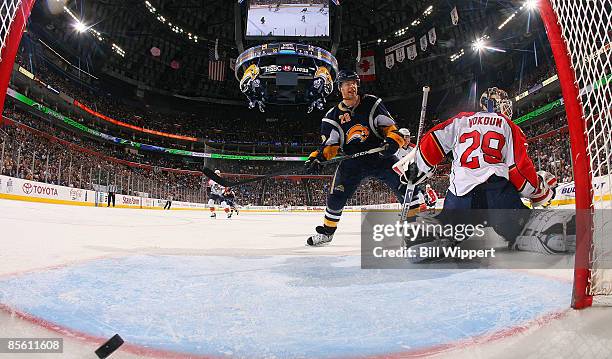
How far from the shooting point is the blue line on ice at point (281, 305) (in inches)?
32.1

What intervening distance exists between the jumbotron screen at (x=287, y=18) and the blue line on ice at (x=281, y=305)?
387 inches

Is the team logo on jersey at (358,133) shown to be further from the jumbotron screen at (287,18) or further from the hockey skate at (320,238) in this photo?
the jumbotron screen at (287,18)

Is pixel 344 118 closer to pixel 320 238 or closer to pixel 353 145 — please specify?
pixel 353 145

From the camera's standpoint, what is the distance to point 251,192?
79.2ft

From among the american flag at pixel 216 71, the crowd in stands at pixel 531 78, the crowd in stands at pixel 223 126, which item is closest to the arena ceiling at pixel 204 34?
the american flag at pixel 216 71

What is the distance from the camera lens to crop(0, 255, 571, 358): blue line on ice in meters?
0.81

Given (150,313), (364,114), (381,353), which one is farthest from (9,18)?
(364,114)

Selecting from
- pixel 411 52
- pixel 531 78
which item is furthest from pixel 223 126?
pixel 531 78

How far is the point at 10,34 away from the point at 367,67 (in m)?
22.9

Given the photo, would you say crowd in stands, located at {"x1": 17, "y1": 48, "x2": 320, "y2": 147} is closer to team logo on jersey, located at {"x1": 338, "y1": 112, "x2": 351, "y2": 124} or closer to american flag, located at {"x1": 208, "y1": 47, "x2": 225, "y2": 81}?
american flag, located at {"x1": 208, "y1": 47, "x2": 225, "y2": 81}

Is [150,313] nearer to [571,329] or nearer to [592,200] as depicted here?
[571,329]

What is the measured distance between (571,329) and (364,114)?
245 centimetres

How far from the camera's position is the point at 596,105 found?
46.3 inches

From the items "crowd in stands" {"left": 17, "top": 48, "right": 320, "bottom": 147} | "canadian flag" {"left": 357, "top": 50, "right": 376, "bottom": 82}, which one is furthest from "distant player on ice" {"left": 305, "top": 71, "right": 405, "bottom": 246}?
"crowd in stands" {"left": 17, "top": 48, "right": 320, "bottom": 147}
